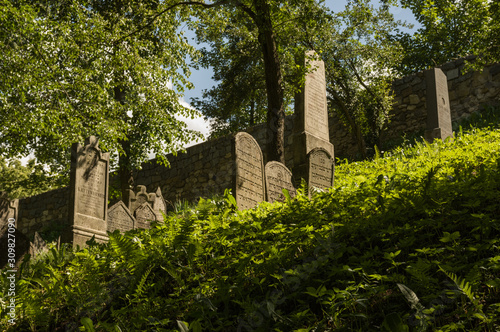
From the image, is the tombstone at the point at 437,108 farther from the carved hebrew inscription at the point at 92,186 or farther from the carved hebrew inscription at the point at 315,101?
the carved hebrew inscription at the point at 92,186

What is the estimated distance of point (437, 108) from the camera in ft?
39.9

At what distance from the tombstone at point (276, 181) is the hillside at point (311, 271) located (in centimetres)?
193

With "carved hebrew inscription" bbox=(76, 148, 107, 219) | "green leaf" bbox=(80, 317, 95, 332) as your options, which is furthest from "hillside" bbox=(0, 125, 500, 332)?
"carved hebrew inscription" bbox=(76, 148, 107, 219)

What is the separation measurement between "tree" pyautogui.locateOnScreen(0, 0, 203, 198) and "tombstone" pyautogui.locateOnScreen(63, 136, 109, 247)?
2557mm

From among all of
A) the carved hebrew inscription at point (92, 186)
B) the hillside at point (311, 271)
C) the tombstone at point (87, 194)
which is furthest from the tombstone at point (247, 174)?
the carved hebrew inscription at point (92, 186)

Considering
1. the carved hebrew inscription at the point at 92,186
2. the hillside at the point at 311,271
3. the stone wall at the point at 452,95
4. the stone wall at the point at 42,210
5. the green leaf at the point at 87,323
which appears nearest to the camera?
the hillside at the point at 311,271

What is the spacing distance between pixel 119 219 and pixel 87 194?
109 cm

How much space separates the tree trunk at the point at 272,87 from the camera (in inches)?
381

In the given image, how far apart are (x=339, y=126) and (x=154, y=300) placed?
13.6m

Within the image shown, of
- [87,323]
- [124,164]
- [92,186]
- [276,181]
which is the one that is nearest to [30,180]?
[124,164]

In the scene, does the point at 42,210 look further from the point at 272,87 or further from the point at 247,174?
the point at 247,174

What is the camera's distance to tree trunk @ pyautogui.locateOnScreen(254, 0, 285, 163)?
9.67 metres

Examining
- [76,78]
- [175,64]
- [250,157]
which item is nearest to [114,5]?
[175,64]

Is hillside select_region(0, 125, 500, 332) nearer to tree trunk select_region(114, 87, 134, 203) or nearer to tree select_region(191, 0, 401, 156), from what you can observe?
tree select_region(191, 0, 401, 156)
